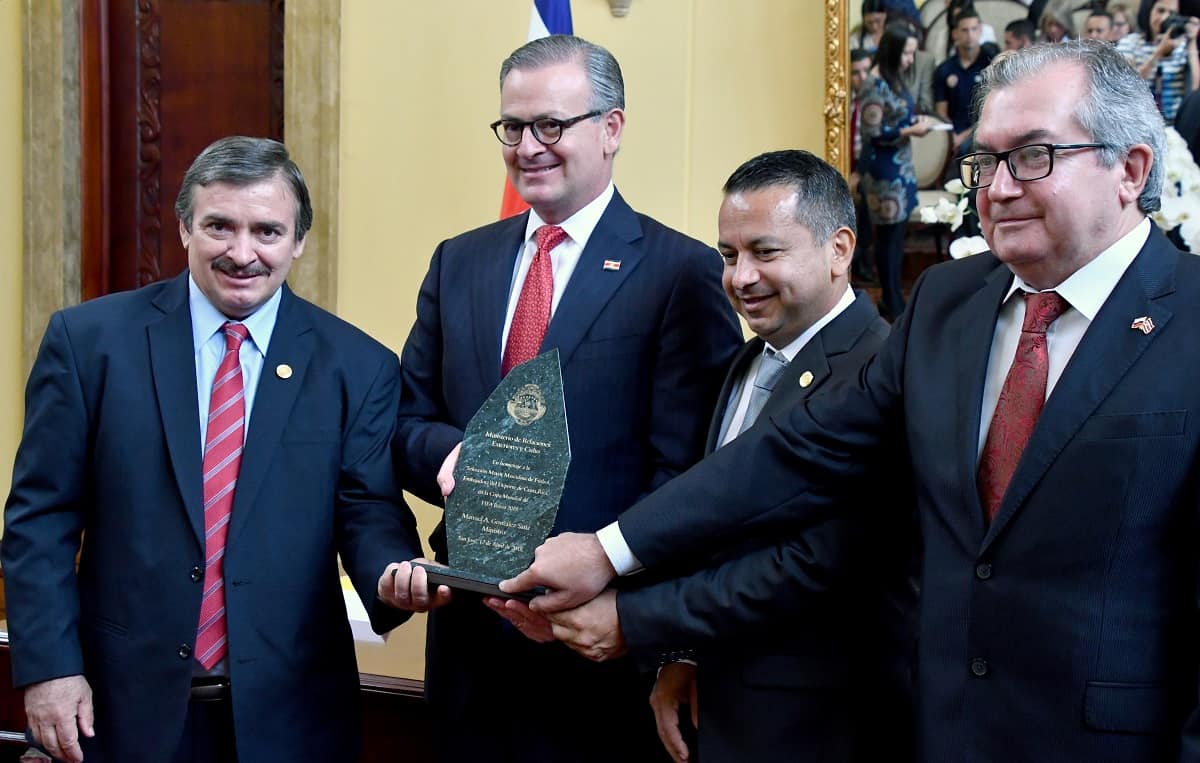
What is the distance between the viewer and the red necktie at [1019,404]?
71.6 inches

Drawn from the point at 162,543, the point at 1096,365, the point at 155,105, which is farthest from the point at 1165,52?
the point at 155,105

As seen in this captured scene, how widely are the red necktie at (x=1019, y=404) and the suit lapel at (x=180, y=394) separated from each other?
142cm

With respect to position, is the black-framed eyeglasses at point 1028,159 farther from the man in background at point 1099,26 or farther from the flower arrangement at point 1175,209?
the man in background at point 1099,26

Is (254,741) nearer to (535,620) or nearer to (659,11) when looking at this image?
(535,620)

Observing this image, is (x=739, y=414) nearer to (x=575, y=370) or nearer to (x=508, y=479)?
(x=575, y=370)

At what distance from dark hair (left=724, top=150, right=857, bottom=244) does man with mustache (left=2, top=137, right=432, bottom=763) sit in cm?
93

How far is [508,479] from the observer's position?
7.89ft

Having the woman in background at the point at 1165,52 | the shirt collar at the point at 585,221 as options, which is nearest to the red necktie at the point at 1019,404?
the shirt collar at the point at 585,221

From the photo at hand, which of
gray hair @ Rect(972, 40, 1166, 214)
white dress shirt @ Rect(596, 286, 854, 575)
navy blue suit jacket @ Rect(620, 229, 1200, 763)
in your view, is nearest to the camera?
navy blue suit jacket @ Rect(620, 229, 1200, 763)

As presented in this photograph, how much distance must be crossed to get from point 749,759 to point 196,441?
119 cm

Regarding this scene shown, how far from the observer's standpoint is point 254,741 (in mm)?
2365

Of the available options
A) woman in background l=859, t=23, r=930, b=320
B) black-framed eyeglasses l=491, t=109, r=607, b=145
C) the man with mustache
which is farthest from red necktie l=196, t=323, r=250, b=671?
woman in background l=859, t=23, r=930, b=320

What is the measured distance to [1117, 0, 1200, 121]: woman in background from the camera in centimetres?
387

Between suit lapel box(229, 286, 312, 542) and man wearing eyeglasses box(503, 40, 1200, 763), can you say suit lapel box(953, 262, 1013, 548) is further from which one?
suit lapel box(229, 286, 312, 542)
